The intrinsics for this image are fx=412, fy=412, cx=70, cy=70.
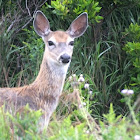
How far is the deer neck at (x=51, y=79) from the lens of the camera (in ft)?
15.3

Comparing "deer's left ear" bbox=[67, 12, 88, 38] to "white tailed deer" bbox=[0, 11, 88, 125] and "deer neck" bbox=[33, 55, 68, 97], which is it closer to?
"white tailed deer" bbox=[0, 11, 88, 125]

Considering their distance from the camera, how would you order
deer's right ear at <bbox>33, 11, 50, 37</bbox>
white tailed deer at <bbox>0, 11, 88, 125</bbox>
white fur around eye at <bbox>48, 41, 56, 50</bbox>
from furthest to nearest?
deer's right ear at <bbox>33, 11, 50, 37</bbox> < white fur around eye at <bbox>48, 41, 56, 50</bbox> < white tailed deer at <bbox>0, 11, 88, 125</bbox>

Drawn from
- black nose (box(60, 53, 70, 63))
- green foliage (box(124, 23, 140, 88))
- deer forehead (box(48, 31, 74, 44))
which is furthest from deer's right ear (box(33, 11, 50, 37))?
green foliage (box(124, 23, 140, 88))

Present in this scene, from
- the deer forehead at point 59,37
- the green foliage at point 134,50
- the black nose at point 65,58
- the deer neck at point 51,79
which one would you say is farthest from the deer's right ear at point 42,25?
the green foliage at point 134,50

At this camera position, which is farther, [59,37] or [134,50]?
[134,50]

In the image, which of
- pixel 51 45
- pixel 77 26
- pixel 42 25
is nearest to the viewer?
pixel 51 45

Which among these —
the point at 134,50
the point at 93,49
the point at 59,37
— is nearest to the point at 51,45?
the point at 59,37

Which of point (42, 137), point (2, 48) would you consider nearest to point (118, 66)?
point (2, 48)

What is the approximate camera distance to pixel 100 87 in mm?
6156

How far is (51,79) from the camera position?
4711 millimetres

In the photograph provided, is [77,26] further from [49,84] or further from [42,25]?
[49,84]

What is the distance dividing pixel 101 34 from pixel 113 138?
390cm

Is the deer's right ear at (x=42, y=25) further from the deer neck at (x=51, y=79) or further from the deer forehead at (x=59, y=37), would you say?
the deer neck at (x=51, y=79)

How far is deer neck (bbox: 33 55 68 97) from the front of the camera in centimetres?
466
